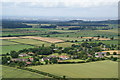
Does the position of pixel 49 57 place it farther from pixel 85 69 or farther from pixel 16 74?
pixel 16 74

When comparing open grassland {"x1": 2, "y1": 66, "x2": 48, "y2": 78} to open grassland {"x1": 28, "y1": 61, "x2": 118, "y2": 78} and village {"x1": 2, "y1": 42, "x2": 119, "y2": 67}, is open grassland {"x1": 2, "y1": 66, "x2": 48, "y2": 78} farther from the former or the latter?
village {"x1": 2, "y1": 42, "x2": 119, "y2": 67}

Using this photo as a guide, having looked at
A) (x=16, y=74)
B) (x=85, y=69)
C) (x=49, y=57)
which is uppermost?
(x=49, y=57)

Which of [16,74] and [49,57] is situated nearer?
[16,74]

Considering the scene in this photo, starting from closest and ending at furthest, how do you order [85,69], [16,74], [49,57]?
[16,74], [85,69], [49,57]

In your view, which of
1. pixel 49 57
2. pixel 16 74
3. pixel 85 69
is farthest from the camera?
pixel 49 57

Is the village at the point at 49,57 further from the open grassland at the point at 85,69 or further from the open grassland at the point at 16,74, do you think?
the open grassland at the point at 16,74

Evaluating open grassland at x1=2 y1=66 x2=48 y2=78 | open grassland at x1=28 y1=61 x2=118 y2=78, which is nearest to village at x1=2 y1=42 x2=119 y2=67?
open grassland at x1=28 y1=61 x2=118 y2=78

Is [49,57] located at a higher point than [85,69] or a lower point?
higher

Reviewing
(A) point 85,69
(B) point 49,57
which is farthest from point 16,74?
(B) point 49,57

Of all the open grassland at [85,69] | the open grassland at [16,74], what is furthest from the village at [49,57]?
the open grassland at [16,74]

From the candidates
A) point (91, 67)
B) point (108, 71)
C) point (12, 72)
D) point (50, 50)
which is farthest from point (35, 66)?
point (50, 50)
